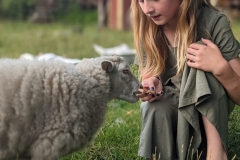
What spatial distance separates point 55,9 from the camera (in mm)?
14250

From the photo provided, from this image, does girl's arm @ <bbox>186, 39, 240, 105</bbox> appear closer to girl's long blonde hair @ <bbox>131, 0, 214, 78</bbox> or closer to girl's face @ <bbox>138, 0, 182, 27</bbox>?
girl's long blonde hair @ <bbox>131, 0, 214, 78</bbox>

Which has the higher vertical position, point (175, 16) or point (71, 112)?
point (175, 16)

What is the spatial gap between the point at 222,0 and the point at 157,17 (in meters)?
12.0

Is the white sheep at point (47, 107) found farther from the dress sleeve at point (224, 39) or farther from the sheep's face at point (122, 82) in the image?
the dress sleeve at point (224, 39)

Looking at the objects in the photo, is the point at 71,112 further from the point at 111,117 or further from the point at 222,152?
the point at 111,117

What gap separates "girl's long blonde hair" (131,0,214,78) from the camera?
8.59 ft

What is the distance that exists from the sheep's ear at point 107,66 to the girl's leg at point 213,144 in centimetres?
61

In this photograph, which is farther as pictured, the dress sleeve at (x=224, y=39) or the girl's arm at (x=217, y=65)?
the dress sleeve at (x=224, y=39)

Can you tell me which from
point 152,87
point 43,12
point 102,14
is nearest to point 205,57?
point 152,87

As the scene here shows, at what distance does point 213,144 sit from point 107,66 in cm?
74

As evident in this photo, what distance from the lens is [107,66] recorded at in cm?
226

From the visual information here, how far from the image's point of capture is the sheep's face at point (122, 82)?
2.35 m

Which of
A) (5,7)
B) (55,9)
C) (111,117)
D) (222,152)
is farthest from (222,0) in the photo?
(222,152)

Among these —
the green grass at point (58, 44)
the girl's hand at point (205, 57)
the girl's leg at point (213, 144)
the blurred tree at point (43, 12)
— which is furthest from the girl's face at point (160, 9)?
the blurred tree at point (43, 12)
